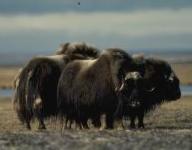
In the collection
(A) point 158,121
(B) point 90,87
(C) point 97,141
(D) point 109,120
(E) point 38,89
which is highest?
(B) point 90,87

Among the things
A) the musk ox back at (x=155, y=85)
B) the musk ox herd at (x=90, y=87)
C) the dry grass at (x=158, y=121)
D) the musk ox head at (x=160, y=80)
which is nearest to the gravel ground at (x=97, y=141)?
the musk ox herd at (x=90, y=87)

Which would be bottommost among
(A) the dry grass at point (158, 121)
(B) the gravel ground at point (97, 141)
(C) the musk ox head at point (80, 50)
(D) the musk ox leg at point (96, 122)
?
(A) the dry grass at point (158, 121)

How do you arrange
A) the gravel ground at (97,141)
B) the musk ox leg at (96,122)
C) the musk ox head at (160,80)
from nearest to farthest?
1. the gravel ground at (97,141)
2. the musk ox leg at (96,122)
3. the musk ox head at (160,80)

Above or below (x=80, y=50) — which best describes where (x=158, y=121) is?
below

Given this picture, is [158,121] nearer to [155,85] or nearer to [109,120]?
[155,85]

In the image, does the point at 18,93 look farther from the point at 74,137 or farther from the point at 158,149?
the point at 158,149

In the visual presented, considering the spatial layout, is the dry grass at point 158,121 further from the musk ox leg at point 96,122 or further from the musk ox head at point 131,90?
the musk ox head at point 131,90

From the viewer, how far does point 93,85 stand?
13531 mm

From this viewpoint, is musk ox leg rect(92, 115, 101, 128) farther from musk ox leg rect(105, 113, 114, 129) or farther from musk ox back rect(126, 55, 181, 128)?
musk ox leg rect(105, 113, 114, 129)

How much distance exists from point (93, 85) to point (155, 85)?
221 centimetres

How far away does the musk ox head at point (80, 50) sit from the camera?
15.7 meters

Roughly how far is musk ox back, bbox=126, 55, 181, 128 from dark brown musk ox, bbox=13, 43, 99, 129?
1625 mm

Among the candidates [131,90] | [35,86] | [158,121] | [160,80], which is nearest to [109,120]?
[131,90]

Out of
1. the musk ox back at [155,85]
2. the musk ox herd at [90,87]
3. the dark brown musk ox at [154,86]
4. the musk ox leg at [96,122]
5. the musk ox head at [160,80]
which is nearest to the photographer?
the musk ox herd at [90,87]
